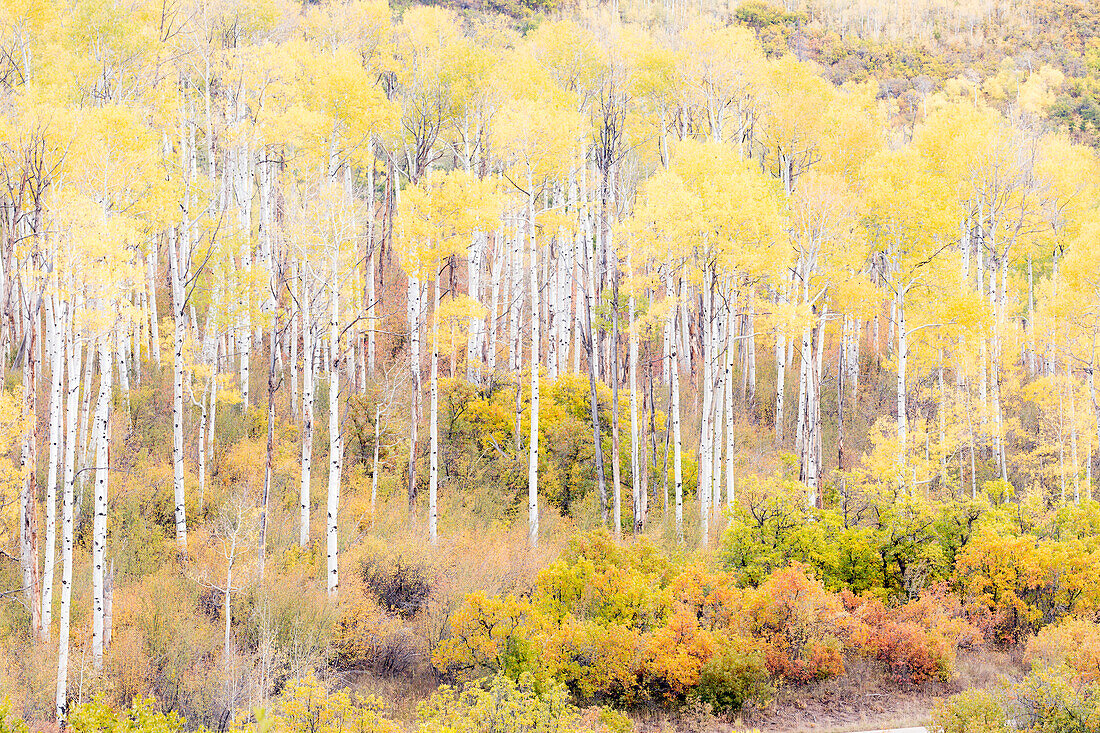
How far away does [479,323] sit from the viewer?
21922mm

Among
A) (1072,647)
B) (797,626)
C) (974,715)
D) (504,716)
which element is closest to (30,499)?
(504,716)

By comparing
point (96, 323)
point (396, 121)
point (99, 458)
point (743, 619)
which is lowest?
point (743, 619)

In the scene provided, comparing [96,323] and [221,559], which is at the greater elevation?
[96,323]

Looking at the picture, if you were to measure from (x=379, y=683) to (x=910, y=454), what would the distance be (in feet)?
45.4

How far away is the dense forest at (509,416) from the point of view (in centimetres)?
1212

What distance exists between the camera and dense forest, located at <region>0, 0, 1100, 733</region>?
12.1 meters

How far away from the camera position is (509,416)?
824 inches

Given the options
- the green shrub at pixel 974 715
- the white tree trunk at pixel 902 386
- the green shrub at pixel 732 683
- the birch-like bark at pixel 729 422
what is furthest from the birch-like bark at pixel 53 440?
the white tree trunk at pixel 902 386

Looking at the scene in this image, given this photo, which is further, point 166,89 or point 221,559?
point 166,89

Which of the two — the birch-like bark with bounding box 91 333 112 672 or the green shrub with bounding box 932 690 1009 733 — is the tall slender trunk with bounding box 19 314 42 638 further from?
the green shrub with bounding box 932 690 1009 733

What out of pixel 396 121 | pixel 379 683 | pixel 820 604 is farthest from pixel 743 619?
pixel 396 121

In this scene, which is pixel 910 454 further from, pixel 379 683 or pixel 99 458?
pixel 99 458

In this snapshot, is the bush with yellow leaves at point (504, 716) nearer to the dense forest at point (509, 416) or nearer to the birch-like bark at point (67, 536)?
the dense forest at point (509, 416)

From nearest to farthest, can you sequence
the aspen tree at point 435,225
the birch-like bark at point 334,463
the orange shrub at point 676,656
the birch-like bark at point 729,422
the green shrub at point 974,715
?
the green shrub at point 974,715
the orange shrub at point 676,656
the birch-like bark at point 334,463
the aspen tree at point 435,225
the birch-like bark at point 729,422
